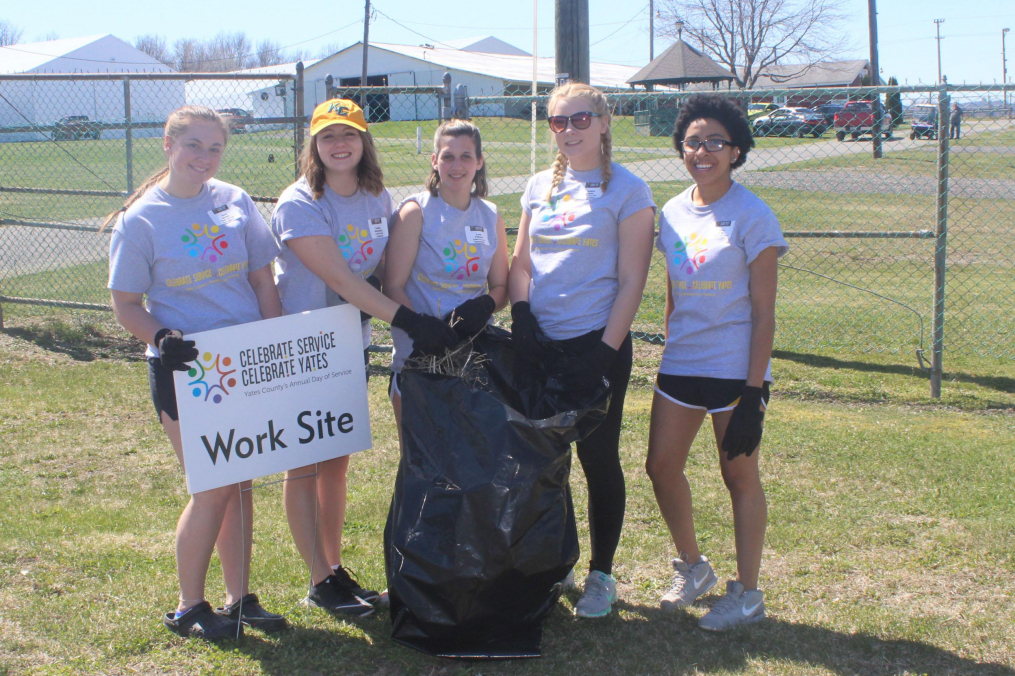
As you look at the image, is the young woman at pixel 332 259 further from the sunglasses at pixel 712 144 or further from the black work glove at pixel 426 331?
the sunglasses at pixel 712 144

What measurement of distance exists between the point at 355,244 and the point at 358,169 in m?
0.27

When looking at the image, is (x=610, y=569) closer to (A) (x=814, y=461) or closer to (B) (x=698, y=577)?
(B) (x=698, y=577)

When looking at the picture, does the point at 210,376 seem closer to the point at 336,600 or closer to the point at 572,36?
the point at 336,600

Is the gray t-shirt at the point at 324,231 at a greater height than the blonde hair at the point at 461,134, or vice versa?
the blonde hair at the point at 461,134

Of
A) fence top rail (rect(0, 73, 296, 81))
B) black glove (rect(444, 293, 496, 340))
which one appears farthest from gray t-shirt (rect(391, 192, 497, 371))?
fence top rail (rect(0, 73, 296, 81))

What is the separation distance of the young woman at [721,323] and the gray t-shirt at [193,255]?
144 centimetres

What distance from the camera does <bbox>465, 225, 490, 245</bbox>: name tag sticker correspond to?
3057 mm

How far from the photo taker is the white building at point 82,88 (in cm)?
2900

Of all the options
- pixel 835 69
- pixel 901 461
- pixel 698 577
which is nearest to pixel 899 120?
pixel 901 461

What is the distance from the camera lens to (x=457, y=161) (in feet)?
9.82

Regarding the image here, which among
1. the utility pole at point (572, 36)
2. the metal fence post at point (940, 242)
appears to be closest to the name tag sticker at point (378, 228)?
the utility pole at point (572, 36)

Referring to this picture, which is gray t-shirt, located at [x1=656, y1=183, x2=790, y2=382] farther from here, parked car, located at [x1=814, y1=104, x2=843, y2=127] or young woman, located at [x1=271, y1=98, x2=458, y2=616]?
parked car, located at [x1=814, y1=104, x2=843, y2=127]

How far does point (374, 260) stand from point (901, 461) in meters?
Answer: 3.02

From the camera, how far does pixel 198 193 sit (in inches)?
115
